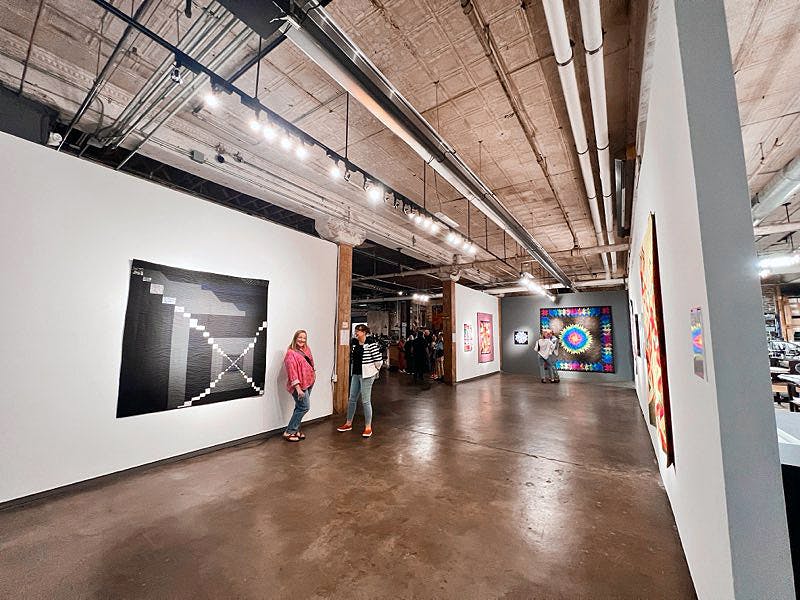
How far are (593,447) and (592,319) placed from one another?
889cm

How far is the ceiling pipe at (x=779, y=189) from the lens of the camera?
400 cm

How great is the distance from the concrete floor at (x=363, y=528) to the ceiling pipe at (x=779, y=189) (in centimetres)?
389

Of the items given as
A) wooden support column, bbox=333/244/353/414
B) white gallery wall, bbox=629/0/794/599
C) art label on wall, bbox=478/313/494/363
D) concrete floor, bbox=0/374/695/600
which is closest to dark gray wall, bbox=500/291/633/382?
art label on wall, bbox=478/313/494/363

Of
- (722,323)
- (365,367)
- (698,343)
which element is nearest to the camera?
(722,323)

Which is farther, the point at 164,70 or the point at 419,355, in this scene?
the point at 419,355

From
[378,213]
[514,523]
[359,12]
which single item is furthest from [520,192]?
[514,523]

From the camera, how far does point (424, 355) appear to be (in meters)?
10.5

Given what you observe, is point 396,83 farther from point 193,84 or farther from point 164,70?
point 164,70

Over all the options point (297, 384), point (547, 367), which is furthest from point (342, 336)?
point (547, 367)

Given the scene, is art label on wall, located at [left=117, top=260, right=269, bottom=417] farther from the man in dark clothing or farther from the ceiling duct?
the man in dark clothing

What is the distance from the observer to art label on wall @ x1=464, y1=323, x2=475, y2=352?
10273 millimetres

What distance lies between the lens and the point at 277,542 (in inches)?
90.6

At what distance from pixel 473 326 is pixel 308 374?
721cm

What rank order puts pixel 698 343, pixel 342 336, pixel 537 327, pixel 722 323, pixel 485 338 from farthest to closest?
1. pixel 537 327
2. pixel 485 338
3. pixel 342 336
4. pixel 698 343
5. pixel 722 323
